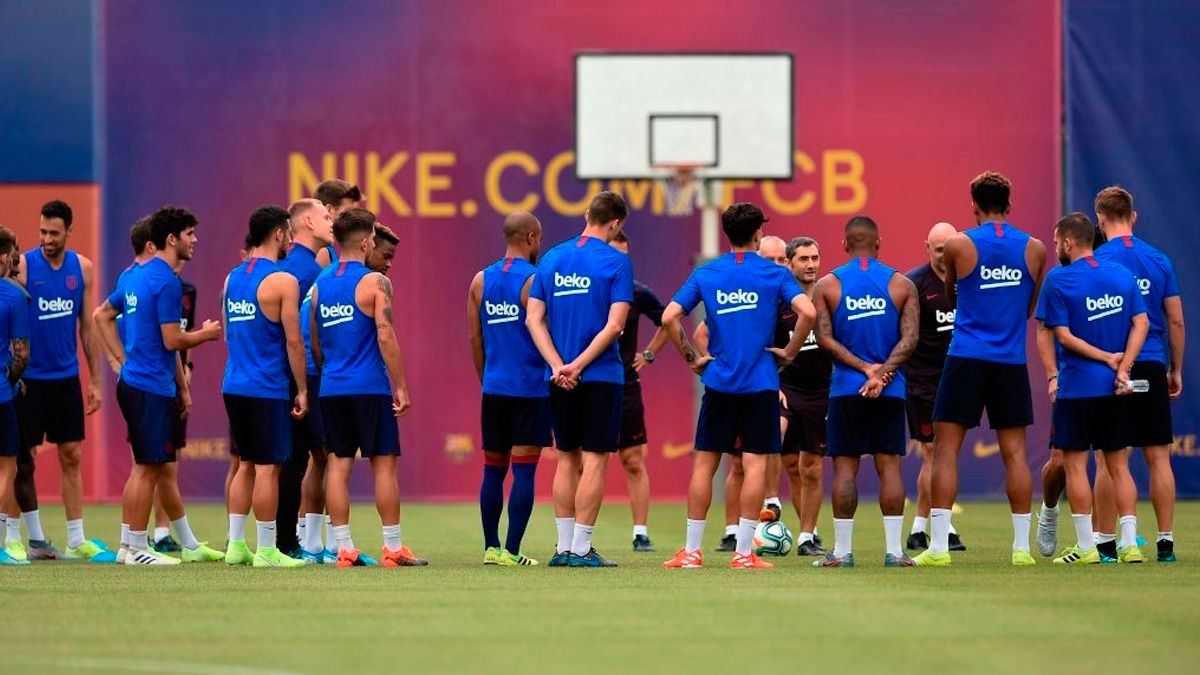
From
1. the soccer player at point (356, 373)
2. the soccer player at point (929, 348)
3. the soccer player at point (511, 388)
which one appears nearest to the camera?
the soccer player at point (356, 373)

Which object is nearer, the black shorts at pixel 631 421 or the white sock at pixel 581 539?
the white sock at pixel 581 539

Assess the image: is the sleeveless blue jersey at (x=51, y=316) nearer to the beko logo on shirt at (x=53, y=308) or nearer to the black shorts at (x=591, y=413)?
the beko logo on shirt at (x=53, y=308)

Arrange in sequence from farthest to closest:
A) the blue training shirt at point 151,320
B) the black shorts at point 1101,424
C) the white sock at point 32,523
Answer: the white sock at point 32,523 → the blue training shirt at point 151,320 → the black shorts at point 1101,424

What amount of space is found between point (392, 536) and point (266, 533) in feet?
2.29

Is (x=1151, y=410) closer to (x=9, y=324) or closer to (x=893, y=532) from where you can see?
(x=893, y=532)

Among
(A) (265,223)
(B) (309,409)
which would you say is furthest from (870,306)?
(A) (265,223)

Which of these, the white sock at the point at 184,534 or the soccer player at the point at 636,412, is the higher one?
the soccer player at the point at 636,412

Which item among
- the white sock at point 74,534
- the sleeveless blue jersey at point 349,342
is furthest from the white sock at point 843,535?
the white sock at point 74,534

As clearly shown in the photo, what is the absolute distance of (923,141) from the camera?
747 inches

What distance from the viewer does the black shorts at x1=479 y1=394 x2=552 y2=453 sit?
1097cm

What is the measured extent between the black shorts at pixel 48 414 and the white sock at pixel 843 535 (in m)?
4.81

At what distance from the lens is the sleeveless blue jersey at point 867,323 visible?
10.5m

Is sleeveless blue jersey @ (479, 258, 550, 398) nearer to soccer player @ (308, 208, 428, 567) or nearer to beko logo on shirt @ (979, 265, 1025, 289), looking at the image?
soccer player @ (308, 208, 428, 567)

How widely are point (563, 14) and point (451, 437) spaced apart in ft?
13.7
